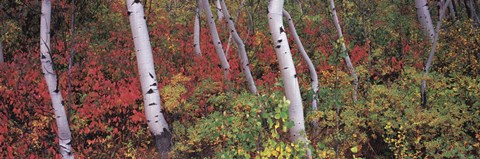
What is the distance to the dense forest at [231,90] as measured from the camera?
19.0 feet

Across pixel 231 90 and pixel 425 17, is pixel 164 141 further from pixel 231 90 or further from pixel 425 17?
pixel 425 17

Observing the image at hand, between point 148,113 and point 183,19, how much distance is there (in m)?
9.72

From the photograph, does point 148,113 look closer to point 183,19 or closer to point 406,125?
point 406,125

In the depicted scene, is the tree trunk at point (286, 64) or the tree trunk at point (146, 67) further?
the tree trunk at point (146, 67)

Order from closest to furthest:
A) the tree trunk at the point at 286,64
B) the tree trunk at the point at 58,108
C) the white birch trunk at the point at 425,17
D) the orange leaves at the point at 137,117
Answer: the tree trunk at the point at 286,64 → the tree trunk at the point at 58,108 → the orange leaves at the point at 137,117 → the white birch trunk at the point at 425,17

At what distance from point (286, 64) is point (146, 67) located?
111 inches

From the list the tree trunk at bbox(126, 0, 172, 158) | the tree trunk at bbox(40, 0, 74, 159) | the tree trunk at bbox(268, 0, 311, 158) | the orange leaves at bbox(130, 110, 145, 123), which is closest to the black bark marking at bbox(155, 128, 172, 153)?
the tree trunk at bbox(126, 0, 172, 158)

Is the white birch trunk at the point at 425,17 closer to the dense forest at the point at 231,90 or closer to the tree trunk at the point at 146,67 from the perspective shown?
the dense forest at the point at 231,90

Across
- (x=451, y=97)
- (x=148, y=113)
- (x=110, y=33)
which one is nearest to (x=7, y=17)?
(x=110, y=33)

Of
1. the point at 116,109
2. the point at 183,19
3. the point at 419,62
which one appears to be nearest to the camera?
the point at 116,109

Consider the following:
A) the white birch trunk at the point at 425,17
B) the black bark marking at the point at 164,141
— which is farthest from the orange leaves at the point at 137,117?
the white birch trunk at the point at 425,17

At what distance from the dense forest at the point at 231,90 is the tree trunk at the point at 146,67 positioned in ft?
0.06

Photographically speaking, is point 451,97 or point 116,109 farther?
point 116,109

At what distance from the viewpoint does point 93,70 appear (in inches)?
408
